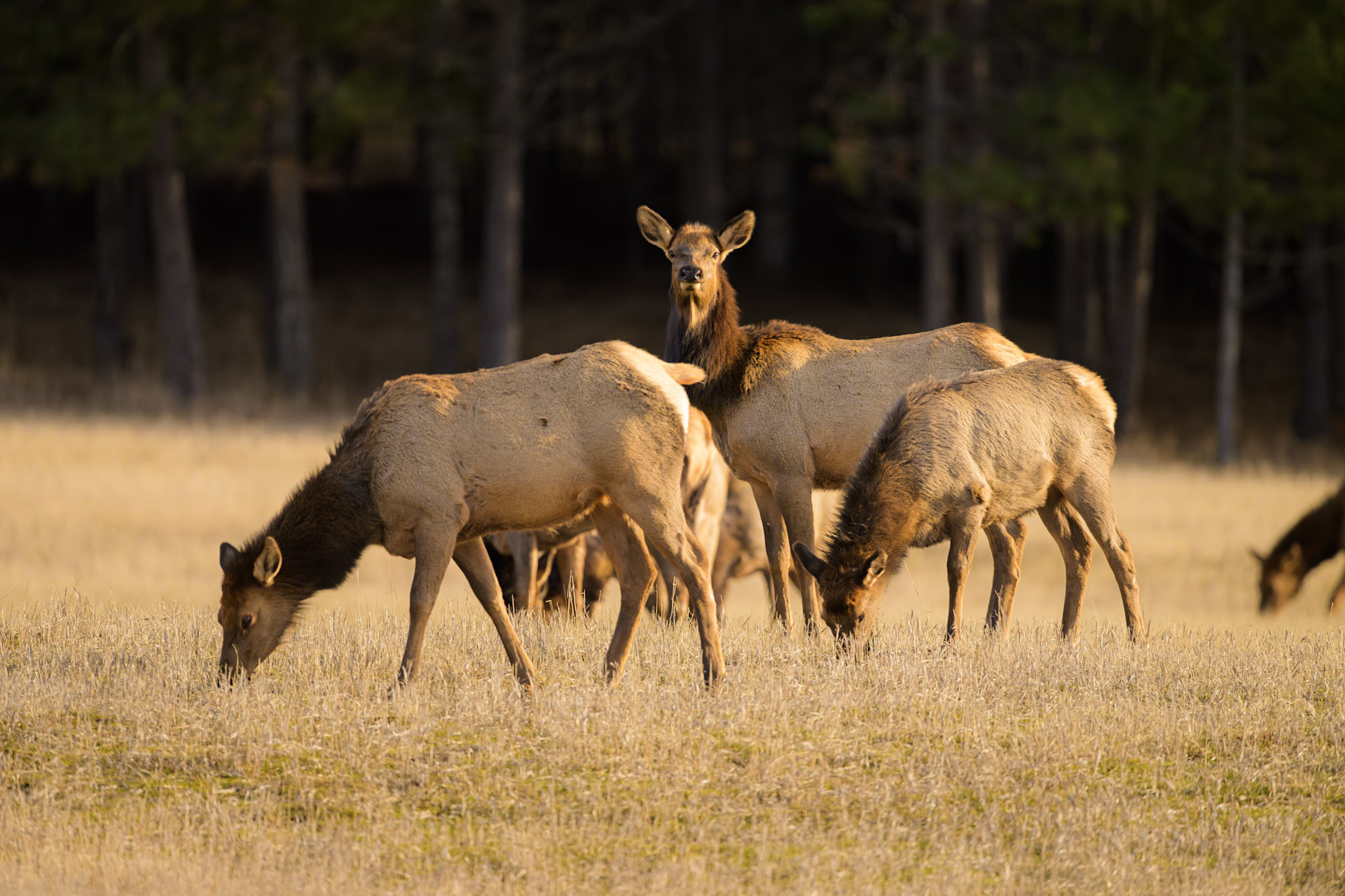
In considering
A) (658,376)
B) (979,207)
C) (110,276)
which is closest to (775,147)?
(979,207)

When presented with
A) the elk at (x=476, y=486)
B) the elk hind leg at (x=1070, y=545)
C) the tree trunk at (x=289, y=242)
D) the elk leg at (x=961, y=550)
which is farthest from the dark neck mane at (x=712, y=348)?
the tree trunk at (x=289, y=242)

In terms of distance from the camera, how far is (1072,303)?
28906 mm

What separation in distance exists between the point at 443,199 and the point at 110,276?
7.06 m

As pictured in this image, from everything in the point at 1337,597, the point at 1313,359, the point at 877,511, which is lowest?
the point at 1337,597

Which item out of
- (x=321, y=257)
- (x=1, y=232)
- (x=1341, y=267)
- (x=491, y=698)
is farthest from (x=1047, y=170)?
(x=1, y=232)

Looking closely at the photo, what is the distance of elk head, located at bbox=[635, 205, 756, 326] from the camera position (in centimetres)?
984

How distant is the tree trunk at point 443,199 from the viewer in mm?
26719

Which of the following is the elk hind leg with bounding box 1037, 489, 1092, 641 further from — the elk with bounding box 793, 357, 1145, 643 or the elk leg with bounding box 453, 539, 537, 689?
the elk leg with bounding box 453, 539, 537, 689

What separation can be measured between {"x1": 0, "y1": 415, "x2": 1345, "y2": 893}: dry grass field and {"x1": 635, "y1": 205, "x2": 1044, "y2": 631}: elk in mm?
840

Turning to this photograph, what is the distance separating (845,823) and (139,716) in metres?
3.45

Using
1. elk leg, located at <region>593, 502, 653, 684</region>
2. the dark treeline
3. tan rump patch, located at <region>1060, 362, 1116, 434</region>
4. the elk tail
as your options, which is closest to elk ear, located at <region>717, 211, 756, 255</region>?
the elk tail

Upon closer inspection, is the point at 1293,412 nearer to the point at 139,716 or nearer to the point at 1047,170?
the point at 1047,170

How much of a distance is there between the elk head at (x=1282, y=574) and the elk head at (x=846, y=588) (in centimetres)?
885

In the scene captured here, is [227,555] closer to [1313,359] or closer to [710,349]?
[710,349]
